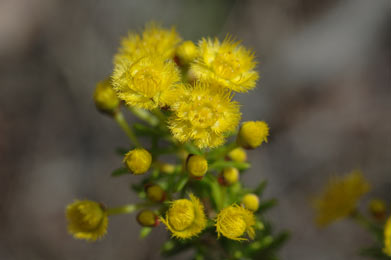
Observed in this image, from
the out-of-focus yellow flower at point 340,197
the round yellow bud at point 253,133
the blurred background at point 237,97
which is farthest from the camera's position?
the blurred background at point 237,97

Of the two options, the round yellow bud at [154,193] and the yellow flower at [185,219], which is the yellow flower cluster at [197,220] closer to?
the yellow flower at [185,219]

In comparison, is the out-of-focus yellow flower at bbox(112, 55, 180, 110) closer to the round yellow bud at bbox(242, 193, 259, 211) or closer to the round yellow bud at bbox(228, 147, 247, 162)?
the round yellow bud at bbox(228, 147, 247, 162)

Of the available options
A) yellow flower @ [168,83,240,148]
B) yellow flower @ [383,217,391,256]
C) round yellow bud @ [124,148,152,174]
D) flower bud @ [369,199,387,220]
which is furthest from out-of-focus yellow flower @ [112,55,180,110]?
flower bud @ [369,199,387,220]

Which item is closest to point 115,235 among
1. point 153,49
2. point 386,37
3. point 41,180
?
point 41,180

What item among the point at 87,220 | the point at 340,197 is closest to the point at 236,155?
the point at 87,220

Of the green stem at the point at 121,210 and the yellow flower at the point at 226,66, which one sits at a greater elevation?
the yellow flower at the point at 226,66

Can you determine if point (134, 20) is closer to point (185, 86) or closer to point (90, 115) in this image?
point (90, 115)

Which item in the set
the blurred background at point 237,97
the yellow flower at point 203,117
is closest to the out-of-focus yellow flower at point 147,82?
the yellow flower at point 203,117
